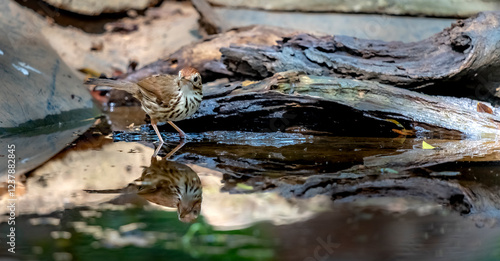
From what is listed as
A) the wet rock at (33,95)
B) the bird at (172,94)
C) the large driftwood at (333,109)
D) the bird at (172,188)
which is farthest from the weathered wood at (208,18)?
the bird at (172,188)

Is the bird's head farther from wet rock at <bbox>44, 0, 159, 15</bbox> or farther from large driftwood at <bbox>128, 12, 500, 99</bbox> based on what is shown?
wet rock at <bbox>44, 0, 159, 15</bbox>

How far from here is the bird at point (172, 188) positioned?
90.0 inches

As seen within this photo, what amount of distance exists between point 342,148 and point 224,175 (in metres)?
1.20

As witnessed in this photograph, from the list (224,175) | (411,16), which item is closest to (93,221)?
(224,175)

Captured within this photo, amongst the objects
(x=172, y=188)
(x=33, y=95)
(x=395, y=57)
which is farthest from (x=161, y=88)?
(x=395, y=57)

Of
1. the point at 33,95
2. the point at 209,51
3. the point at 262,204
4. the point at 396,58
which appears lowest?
the point at 262,204

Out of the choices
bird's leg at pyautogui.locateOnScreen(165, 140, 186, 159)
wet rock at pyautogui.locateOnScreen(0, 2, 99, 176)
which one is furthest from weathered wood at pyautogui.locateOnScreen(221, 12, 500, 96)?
wet rock at pyautogui.locateOnScreen(0, 2, 99, 176)

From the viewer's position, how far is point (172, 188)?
2602 mm

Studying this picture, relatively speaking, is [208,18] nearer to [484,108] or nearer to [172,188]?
[484,108]

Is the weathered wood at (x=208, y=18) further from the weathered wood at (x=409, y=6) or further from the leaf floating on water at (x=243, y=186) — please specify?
the leaf floating on water at (x=243, y=186)

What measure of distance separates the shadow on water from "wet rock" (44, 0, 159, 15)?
432cm

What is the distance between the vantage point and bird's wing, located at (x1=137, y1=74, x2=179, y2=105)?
153 inches

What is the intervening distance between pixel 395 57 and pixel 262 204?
3144mm

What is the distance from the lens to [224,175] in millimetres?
2914
